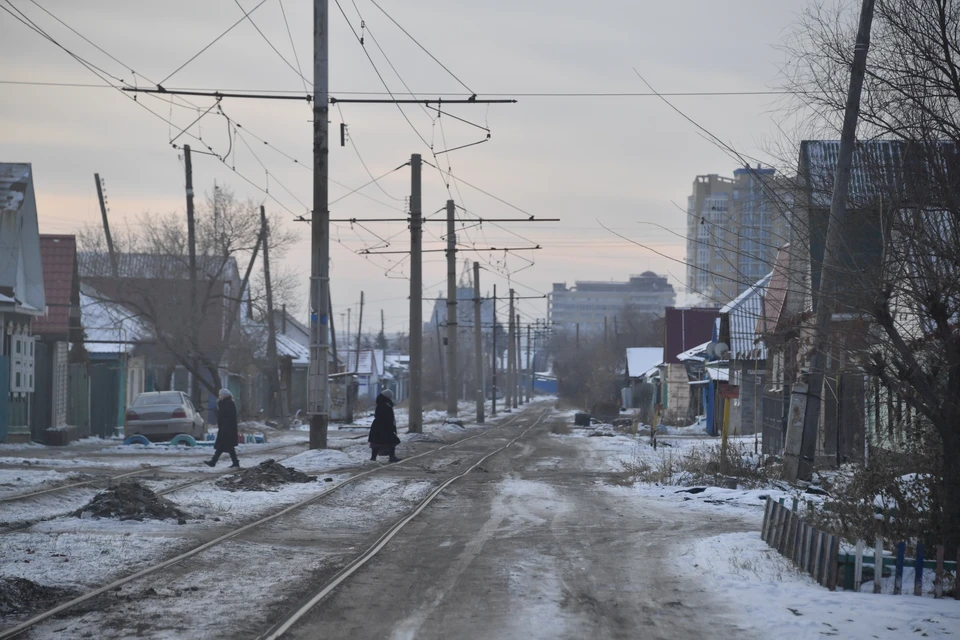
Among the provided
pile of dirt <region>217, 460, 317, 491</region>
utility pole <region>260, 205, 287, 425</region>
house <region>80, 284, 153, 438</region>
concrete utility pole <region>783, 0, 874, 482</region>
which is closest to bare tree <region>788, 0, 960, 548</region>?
concrete utility pole <region>783, 0, 874, 482</region>

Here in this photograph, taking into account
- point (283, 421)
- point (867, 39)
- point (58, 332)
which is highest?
point (867, 39)

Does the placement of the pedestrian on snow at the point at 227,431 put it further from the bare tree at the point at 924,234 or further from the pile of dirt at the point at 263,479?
the bare tree at the point at 924,234

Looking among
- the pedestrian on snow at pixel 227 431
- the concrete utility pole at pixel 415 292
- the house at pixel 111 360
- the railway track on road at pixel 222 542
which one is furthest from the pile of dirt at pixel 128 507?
the house at pixel 111 360

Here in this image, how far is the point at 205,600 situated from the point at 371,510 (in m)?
6.46

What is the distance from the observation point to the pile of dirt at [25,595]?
7734mm

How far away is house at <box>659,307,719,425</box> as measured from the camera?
55750 millimetres

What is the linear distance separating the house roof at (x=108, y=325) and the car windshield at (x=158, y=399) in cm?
961

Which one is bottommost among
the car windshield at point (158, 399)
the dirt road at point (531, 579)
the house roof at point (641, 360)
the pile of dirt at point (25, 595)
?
the dirt road at point (531, 579)

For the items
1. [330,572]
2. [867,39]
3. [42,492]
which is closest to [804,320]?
[867,39]

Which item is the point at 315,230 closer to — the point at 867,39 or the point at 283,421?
the point at 867,39

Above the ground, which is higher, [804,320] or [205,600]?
[804,320]

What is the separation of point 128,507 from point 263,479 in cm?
475

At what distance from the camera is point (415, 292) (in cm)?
3281

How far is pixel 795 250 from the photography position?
11.1 m
